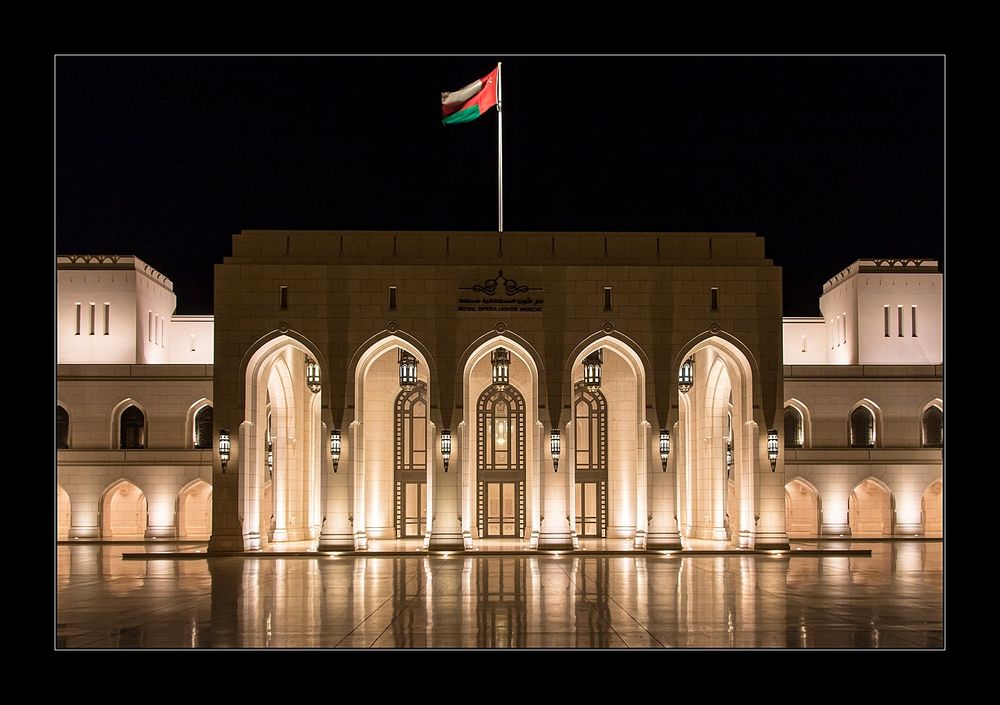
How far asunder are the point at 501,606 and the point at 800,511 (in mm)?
32048

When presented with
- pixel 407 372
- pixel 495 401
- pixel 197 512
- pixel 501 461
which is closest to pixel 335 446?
pixel 407 372

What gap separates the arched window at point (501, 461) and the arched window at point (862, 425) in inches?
544

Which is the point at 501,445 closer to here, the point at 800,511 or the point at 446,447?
the point at 446,447

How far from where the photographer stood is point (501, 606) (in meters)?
19.2

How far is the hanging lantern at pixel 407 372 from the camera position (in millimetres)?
43875

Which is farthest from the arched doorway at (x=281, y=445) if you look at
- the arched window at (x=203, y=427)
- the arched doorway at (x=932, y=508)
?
the arched doorway at (x=932, y=508)

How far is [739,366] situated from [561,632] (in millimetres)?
23549

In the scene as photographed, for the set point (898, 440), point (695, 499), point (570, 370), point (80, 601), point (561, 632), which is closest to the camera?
point (561, 632)

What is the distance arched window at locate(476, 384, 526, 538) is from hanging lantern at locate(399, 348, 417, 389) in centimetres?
284

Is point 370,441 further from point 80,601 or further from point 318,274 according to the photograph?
point 80,601

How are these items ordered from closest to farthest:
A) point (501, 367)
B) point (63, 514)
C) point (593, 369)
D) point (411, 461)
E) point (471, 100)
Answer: point (471, 100)
point (411, 461)
point (501, 367)
point (593, 369)
point (63, 514)

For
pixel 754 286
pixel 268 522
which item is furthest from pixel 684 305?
pixel 268 522

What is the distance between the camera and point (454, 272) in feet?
122

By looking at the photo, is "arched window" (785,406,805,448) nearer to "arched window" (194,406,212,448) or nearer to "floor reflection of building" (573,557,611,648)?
"floor reflection of building" (573,557,611,648)
